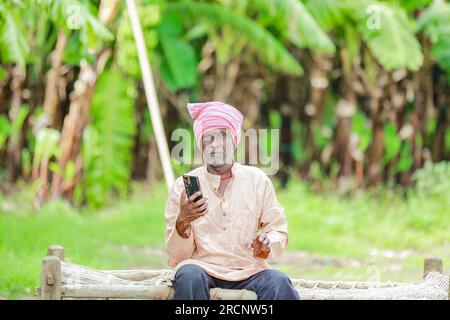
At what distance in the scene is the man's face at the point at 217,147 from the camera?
4047 mm

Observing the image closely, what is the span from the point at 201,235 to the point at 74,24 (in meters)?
3.12

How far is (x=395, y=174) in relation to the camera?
1109 centimetres

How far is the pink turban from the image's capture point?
13.3 feet

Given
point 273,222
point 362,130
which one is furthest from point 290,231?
point 273,222

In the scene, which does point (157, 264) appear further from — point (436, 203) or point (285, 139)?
point (285, 139)

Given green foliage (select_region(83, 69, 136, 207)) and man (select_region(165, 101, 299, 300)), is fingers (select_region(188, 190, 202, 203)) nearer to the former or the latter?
man (select_region(165, 101, 299, 300))

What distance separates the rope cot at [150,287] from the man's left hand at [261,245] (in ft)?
0.52

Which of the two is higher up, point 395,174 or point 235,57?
point 235,57

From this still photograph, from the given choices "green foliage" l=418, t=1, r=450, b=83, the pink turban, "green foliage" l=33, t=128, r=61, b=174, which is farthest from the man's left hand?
"green foliage" l=418, t=1, r=450, b=83

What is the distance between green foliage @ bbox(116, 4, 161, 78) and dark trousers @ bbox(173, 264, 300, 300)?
5369 mm

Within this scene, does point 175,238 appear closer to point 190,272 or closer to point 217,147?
point 190,272

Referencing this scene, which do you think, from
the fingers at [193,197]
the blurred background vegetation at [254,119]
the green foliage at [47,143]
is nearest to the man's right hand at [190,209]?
the fingers at [193,197]

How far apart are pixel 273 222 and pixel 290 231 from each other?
5.11 m
